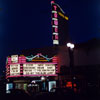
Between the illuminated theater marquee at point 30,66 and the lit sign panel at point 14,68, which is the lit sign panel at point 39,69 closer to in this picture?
the illuminated theater marquee at point 30,66

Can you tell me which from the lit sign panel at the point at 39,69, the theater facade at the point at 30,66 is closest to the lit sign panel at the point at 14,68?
the theater facade at the point at 30,66

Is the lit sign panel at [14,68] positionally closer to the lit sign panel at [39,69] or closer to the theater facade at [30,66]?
the theater facade at [30,66]

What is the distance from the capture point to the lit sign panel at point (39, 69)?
28.1m

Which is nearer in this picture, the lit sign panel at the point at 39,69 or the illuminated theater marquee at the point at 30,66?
the illuminated theater marquee at the point at 30,66

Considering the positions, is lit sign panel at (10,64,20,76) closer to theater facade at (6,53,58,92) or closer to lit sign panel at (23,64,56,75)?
theater facade at (6,53,58,92)

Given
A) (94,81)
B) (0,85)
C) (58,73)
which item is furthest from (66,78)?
(0,85)

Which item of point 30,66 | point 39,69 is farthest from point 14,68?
point 39,69

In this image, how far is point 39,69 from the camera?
93.6 feet

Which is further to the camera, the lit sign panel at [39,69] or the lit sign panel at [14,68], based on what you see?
the lit sign panel at [39,69]

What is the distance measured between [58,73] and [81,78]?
8.80 feet

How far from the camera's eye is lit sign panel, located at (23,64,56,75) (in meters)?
28.1

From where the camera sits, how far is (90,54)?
2884cm

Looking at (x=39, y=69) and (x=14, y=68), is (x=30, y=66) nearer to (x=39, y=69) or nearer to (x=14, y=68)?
(x=39, y=69)

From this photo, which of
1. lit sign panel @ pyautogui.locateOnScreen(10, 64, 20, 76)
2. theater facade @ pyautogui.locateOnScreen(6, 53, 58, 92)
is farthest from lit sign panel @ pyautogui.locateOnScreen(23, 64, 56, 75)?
lit sign panel @ pyautogui.locateOnScreen(10, 64, 20, 76)
